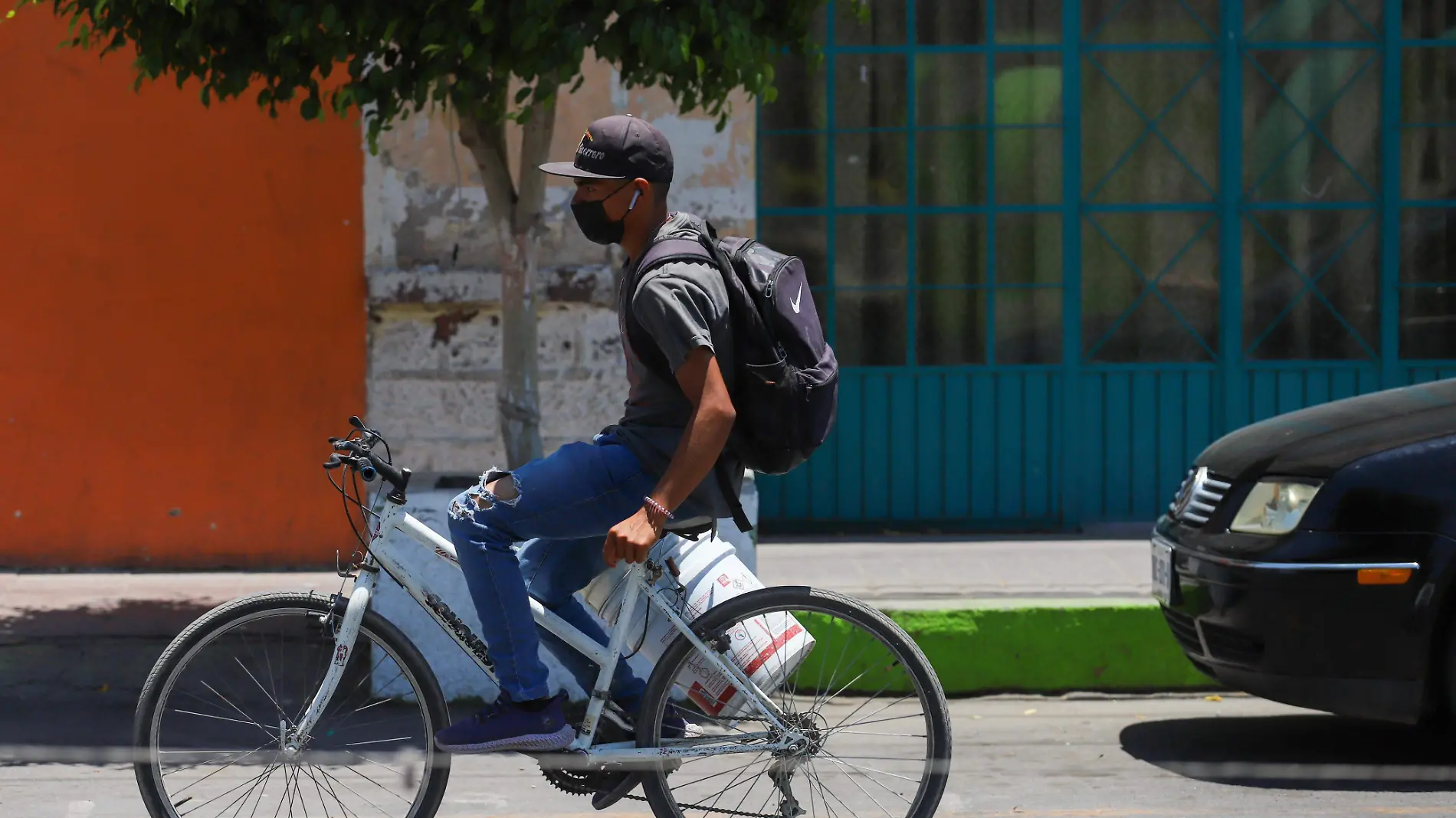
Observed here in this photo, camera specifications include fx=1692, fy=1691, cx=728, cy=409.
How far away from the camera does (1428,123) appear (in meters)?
8.96

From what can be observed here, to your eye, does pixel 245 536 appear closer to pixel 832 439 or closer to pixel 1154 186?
pixel 832 439

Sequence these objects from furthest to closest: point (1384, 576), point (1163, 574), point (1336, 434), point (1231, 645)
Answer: point (1163, 574) < point (1336, 434) < point (1231, 645) < point (1384, 576)

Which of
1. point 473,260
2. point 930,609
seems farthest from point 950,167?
point 930,609

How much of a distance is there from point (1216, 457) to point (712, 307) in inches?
103

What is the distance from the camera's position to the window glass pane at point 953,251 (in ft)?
29.2

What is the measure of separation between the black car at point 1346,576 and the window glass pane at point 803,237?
3.88 m

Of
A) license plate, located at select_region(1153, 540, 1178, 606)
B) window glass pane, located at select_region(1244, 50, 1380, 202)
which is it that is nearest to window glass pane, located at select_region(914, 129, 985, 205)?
window glass pane, located at select_region(1244, 50, 1380, 202)

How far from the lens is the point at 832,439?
8836mm

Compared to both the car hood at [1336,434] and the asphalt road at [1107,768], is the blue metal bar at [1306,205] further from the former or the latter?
the asphalt road at [1107,768]

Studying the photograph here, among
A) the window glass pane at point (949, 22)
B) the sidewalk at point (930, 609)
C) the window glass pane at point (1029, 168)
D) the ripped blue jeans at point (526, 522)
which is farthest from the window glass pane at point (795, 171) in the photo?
the ripped blue jeans at point (526, 522)

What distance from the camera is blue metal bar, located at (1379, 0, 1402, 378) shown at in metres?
8.89

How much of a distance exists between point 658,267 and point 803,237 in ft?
17.2

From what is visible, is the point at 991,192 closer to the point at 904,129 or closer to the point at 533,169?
the point at 904,129

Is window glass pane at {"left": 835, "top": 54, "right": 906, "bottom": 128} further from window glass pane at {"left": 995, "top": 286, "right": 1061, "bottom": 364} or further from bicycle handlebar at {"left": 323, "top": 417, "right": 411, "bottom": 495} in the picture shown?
bicycle handlebar at {"left": 323, "top": 417, "right": 411, "bottom": 495}
